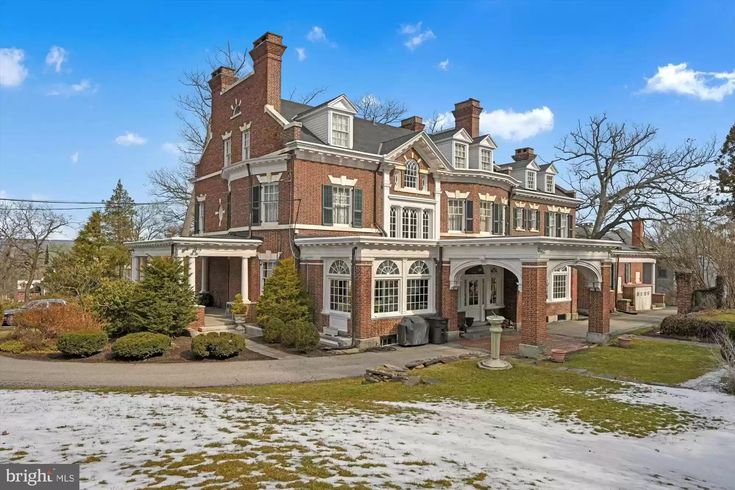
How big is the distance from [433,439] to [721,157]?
3688 cm

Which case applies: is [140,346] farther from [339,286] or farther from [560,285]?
[560,285]

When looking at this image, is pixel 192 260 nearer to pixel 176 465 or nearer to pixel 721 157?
pixel 176 465

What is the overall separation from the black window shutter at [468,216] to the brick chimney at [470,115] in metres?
6.44

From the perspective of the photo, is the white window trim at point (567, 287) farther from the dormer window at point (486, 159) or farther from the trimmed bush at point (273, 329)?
the trimmed bush at point (273, 329)

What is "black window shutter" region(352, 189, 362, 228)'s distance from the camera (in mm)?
22266

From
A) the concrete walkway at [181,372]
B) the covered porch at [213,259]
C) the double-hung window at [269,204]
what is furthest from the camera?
the double-hung window at [269,204]

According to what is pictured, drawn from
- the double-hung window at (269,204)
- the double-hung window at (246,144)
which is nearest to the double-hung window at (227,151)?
the double-hung window at (246,144)

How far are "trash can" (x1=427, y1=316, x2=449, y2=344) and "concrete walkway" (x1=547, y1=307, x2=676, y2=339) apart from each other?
633 centimetres

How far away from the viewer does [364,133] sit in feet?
84.7

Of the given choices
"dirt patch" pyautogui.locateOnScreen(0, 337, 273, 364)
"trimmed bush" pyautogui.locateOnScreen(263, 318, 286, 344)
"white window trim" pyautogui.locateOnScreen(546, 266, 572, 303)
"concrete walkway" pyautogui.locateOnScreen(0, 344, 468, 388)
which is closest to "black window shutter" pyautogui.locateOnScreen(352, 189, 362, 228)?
"trimmed bush" pyautogui.locateOnScreen(263, 318, 286, 344)

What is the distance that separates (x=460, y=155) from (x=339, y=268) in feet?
38.2

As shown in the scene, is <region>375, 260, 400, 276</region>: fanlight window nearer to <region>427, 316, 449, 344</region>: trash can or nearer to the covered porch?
<region>427, 316, 449, 344</region>: trash can

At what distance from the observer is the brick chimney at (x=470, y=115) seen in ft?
99.3

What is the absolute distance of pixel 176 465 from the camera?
5543 mm
